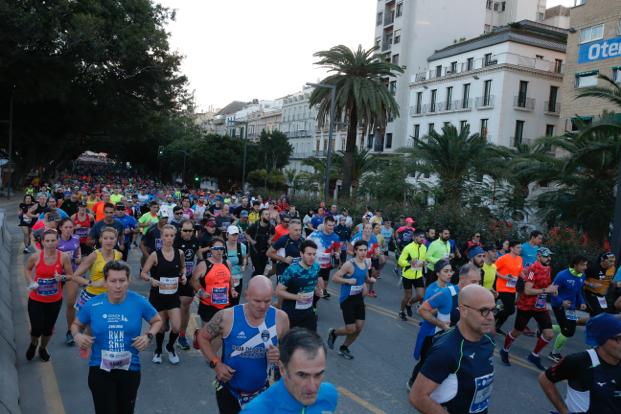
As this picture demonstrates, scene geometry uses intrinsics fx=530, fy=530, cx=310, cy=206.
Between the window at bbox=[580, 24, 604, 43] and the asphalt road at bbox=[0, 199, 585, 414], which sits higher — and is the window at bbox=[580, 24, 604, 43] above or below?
above

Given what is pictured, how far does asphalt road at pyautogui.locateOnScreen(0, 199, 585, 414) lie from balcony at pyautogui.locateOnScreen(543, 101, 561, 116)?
117 ft

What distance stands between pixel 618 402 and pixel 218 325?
278 cm

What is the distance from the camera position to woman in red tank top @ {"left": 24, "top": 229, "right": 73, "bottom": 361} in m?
6.34

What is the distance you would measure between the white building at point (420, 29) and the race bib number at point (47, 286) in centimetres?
4613

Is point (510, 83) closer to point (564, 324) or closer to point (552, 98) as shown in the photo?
point (552, 98)

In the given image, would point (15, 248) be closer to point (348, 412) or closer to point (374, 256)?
point (374, 256)

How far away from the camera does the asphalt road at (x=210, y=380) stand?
18.6ft

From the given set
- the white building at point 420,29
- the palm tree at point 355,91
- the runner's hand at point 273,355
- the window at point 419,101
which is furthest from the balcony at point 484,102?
the runner's hand at point 273,355

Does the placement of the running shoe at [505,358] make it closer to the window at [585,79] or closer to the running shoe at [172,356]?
the running shoe at [172,356]

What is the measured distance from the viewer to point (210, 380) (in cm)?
642

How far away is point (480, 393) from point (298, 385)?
53.2 inches

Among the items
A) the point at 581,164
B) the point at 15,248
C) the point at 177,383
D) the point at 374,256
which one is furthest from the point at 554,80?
the point at 177,383

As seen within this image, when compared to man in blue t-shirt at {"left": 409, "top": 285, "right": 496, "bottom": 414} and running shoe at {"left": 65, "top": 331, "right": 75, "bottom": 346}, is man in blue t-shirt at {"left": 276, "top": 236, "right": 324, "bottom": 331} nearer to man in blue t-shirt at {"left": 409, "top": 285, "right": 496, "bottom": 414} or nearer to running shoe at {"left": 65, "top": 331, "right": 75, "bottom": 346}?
running shoe at {"left": 65, "top": 331, "right": 75, "bottom": 346}

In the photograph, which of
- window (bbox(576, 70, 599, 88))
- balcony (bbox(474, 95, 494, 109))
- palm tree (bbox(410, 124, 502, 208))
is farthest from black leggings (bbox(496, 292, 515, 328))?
balcony (bbox(474, 95, 494, 109))
